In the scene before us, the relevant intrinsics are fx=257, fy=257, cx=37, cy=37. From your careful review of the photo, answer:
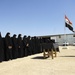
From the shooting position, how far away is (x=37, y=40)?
26844 millimetres

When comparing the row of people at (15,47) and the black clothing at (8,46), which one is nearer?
the row of people at (15,47)

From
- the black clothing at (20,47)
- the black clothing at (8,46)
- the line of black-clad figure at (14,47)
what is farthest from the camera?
the black clothing at (20,47)

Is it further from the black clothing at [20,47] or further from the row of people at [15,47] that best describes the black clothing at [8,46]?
the black clothing at [20,47]

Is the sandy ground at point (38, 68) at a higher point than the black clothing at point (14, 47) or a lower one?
lower

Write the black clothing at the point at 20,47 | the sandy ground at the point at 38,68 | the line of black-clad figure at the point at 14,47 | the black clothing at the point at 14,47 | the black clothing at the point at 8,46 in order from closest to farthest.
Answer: the sandy ground at the point at 38,68
the line of black-clad figure at the point at 14,47
the black clothing at the point at 8,46
the black clothing at the point at 14,47
the black clothing at the point at 20,47

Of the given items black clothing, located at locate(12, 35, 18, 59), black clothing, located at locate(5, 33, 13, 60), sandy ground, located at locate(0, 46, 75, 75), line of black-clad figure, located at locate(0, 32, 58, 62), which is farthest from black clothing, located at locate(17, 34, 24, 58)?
sandy ground, located at locate(0, 46, 75, 75)

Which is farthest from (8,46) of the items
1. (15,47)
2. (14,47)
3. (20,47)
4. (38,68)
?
(38,68)

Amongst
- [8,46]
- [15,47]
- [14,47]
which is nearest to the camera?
[8,46]

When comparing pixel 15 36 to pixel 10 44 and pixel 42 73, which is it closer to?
pixel 10 44

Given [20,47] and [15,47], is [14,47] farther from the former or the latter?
[20,47]

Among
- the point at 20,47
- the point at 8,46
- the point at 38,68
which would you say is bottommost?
the point at 38,68

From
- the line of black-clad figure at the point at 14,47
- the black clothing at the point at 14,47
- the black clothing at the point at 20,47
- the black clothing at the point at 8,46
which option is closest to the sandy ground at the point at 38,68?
the line of black-clad figure at the point at 14,47

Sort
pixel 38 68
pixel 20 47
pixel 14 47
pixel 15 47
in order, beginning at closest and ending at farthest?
1. pixel 38 68
2. pixel 14 47
3. pixel 15 47
4. pixel 20 47

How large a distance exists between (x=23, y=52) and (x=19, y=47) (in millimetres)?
1591
